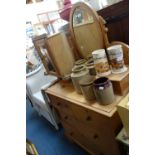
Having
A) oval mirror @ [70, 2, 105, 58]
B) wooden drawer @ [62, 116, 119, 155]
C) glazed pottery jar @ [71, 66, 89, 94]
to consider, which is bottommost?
wooden drawer @ [62, 116, 119, 155]

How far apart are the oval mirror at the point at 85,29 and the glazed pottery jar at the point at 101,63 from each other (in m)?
0.15

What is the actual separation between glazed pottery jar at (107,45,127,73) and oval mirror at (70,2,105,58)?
0.18 meters

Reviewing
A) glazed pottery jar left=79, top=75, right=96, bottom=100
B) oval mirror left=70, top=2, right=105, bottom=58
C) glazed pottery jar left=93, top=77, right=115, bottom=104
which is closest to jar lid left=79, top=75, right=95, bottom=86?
glazed pottery jar left=79, top=75, right=96, bottom=100

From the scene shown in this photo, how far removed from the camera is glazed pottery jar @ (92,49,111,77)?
988 mm

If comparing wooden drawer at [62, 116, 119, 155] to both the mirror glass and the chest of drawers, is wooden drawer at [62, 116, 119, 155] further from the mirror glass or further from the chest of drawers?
the mirror glass

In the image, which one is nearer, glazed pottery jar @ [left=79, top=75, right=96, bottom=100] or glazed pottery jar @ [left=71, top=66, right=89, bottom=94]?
glazed pottery jar @ [left=79, top=75, right=96, bottom=100]

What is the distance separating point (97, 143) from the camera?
1.21 metres

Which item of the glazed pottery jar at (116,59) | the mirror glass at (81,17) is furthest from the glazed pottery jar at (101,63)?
the mirror glass at (81,17)

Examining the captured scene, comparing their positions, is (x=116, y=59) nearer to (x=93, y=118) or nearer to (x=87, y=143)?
(x=93, y=118)

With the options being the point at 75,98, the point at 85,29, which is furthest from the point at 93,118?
the point at 85,29

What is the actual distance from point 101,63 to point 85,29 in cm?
36
